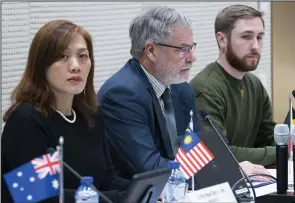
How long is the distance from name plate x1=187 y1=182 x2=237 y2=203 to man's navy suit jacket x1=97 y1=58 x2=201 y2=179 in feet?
1.91

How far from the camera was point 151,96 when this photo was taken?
3.29 m

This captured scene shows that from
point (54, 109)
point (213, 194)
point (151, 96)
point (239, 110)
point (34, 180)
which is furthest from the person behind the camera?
point (239, 110)

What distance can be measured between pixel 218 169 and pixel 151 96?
0.58 metres

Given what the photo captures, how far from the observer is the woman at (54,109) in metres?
2.60

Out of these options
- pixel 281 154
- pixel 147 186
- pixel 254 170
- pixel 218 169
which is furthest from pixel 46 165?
pixel 254 170

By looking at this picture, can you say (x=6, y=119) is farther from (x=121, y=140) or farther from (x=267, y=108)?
(x=267, y=108)

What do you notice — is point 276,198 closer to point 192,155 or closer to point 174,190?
point 192,155

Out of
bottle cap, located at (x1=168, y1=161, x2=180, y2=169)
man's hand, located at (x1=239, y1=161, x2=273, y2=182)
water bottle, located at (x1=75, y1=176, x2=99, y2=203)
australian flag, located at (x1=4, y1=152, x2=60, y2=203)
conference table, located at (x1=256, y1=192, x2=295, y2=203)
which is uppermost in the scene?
australian flag, located at (x1=4, y1=152, x2=60, y2=203)

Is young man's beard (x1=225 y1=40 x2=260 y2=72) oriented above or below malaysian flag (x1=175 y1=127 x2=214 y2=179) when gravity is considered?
above

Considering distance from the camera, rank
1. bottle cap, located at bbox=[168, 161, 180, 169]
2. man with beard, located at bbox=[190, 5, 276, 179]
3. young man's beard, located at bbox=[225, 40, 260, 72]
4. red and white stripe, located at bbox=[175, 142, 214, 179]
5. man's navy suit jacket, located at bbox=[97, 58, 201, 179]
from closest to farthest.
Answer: bottle cap, located at bbox=[168, 161, 180, 169]
red and white stripe, located at bbox=[175, 142, 214, 179]
man's navy suit jacket, located at bbox=[97, 58, 201, 179]
man with beard, located at bbox=[190, 5, 276, 179]
young man's beard, located at bbox=[225, 40, 260, 72]

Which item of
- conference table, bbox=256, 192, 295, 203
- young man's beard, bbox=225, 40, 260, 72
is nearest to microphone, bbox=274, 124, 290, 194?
conference table, bbox=256, 192, 295, 203

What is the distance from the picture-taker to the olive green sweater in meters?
3.75

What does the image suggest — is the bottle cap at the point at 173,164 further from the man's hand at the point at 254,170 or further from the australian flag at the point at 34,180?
the man's hand at the point at 254,170

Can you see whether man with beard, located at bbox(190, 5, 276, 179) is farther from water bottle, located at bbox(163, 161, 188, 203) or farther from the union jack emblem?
the union jack emblem
